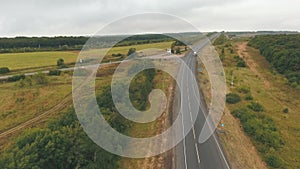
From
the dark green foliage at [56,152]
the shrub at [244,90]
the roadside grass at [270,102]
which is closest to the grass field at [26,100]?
the dark green foliage at [56,152]

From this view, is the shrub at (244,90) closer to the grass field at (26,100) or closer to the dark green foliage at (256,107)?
the dark green foliage at (256,107)

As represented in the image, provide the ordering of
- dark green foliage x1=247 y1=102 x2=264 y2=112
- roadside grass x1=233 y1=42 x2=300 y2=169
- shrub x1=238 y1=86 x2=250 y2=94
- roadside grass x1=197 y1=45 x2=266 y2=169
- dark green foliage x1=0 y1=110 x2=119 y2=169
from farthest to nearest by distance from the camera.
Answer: shrub x1=238 y1=86 x2=250 y2=94 < dark green foliage x1=247 y1=102 x2=264 y2=112 < roadside grass x1=233 y1=42 x2=300 y2=169 < roadside grass x1=197 y1=45 x2=266 y2=169 < dark green foliage x1=0 y1=110 x2=119 y2=169

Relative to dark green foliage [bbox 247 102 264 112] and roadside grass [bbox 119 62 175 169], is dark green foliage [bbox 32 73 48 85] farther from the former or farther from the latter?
dark green foliage [bbox 247 102 264 112]

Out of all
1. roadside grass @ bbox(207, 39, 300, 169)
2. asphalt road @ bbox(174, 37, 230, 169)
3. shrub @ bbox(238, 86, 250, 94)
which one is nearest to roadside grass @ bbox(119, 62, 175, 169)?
asphalt road @ bbox(174, 37, 230, 169)

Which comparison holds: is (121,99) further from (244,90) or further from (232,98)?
(244,90)

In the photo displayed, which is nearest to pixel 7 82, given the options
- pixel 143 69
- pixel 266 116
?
pixel 143 69

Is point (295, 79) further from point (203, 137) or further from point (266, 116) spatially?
point (203, 137)
